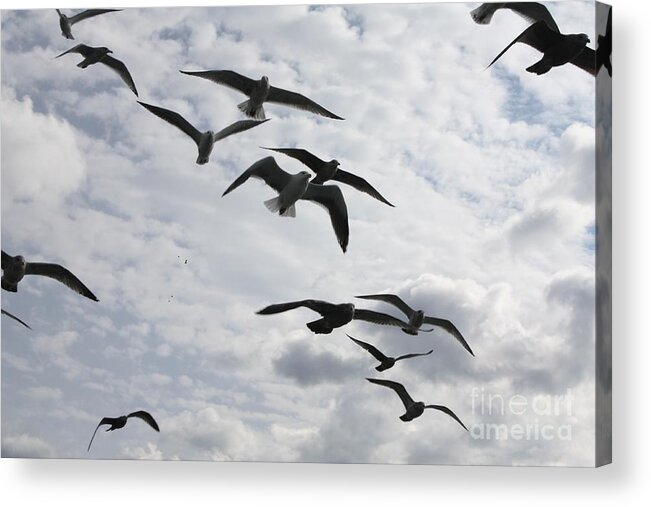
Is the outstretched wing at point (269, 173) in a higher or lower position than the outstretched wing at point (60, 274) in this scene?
higher

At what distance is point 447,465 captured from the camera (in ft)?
16.9

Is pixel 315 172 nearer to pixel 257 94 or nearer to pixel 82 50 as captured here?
pixel 257 94

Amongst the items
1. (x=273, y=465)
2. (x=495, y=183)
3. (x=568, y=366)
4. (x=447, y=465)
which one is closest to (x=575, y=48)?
(x=495, y=183)

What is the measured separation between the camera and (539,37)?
200 inches

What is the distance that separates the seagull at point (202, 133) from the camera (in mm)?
5359

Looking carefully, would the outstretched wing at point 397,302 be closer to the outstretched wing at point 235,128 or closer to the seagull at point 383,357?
the seagull at point 383,357

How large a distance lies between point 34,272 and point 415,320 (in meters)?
1.71

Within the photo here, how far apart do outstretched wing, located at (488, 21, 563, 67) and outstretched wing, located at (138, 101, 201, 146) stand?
1429 mm

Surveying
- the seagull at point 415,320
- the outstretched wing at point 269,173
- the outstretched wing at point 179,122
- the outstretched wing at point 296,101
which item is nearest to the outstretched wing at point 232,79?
the outstretched wing at point 296,101

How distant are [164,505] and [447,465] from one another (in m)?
1.27

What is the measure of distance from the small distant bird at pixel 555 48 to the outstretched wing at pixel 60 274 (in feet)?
6.89

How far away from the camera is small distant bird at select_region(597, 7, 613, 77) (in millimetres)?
5031

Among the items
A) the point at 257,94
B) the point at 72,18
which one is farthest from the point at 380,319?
the point at 72,18

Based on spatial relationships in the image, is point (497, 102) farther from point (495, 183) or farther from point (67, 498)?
point (67, 498)
